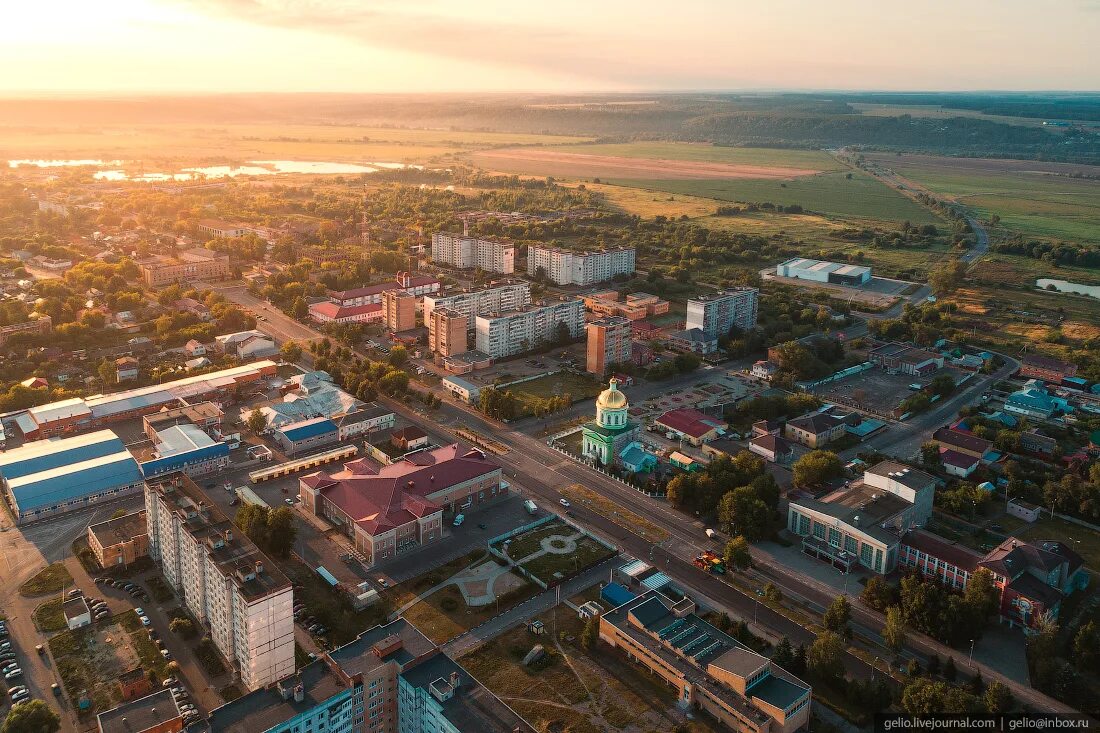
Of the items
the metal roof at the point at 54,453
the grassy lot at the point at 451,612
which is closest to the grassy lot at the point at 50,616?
the metal roof at the point at 54,453

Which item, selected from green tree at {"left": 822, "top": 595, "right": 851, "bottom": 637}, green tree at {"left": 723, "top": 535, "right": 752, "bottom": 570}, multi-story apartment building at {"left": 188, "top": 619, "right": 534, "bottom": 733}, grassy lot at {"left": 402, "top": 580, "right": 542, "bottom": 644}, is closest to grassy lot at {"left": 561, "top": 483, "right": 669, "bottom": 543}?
green tree at {"left": 723, "top": 535, "right": 752, "bottom": 570}

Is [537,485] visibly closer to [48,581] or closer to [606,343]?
[606,343]

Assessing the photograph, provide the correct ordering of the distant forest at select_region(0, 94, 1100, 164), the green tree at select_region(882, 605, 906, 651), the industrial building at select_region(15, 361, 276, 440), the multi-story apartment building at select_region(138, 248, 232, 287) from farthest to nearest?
the distant forest at select_region(0, 94, 1100, 164)
the multi-story apartment building at select_region(138, 248, 232, 287)
the industrial building at select_region(15, 361, 276, 440)
the green tree at select_region(882, 605, 906, 651)

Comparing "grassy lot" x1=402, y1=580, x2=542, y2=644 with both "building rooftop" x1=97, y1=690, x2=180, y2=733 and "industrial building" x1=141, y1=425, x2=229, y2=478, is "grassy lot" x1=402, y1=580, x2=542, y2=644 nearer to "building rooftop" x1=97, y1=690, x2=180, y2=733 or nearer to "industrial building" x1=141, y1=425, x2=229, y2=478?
"building rooftop" x1=97, y1=690, x2=180, y2=733

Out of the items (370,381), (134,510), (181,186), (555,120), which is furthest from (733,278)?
(555,120)

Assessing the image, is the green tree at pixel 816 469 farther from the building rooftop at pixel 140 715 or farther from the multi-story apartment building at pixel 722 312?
the building rooftop at pixel 140 715
